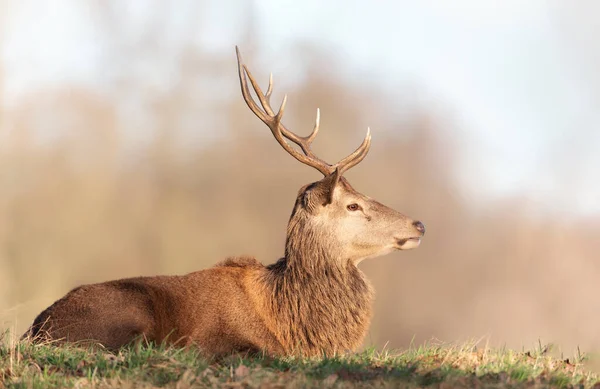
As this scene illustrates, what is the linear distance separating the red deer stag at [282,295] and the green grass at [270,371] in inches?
41.6

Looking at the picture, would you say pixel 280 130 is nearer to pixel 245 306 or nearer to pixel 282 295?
pixel 282 295

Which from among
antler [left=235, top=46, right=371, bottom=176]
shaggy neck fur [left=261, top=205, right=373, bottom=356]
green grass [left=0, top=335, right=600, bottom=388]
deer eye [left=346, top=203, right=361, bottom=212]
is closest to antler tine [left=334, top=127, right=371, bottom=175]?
antler [left=235, top=46, right=371, bottom=176]

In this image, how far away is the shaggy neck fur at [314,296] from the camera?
384 inches

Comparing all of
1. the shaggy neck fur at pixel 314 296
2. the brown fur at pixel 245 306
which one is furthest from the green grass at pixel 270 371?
the shaggy neck fur at pixel 314 296

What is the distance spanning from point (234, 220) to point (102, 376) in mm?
24040

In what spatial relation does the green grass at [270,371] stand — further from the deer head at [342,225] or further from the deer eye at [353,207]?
the deer eye at [353,207]

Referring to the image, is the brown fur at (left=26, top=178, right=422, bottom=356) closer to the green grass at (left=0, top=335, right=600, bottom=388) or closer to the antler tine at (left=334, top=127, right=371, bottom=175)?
the antler tine at (left=334, top=127, right=371, bottom=175)

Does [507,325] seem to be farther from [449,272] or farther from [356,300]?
[356,300]

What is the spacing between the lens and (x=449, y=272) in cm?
3350

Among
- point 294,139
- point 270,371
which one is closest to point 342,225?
point 294,139

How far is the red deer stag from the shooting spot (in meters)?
8.98

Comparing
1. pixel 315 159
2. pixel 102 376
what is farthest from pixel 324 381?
pixel 315 159

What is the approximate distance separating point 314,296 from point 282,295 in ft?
1.15

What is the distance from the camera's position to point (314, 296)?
9.89m
